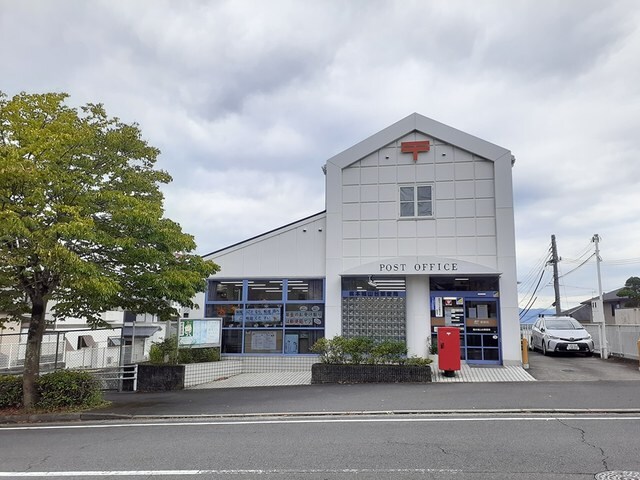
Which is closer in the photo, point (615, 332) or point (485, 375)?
point (485, 375)

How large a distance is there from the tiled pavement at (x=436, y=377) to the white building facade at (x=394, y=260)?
0.94 meters

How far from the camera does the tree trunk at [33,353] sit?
11164 mm

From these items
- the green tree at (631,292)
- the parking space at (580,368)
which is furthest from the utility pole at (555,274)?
the parking space at (580,368)

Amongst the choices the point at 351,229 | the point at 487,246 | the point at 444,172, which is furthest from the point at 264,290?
the point at 487,246

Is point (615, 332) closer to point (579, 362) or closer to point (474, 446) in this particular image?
point (579, 362)

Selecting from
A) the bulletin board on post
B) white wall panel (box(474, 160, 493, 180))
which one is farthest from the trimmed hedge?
white wall panel (box(474, 160, 493, 180))

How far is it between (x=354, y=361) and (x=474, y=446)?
728 cm

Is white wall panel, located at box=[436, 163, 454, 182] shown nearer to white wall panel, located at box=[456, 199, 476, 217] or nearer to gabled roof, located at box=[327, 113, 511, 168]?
gabled roof, located at box=[327, 113, 511, 168]

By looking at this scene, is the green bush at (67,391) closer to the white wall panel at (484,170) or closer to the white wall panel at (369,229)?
the white wall panel at (369,229)

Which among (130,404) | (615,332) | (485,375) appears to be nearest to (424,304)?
(485,375)

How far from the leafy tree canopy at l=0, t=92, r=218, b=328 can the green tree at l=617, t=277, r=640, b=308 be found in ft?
110

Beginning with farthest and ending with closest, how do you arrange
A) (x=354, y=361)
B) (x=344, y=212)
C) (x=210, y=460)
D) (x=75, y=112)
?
1. (x=344, y=212)
2. (x=354, y=361)
3. (x=75, y=112)
4. (x=210, y=460)

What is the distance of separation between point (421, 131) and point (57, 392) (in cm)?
1315

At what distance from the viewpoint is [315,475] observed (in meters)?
5.83
